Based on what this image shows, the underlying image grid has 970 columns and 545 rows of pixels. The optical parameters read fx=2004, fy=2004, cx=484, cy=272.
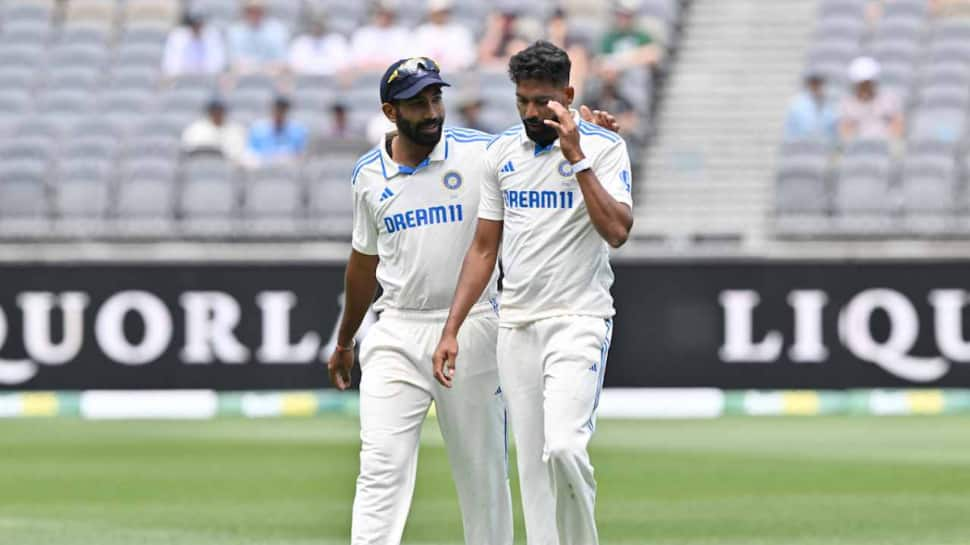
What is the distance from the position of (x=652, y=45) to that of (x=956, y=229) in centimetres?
395

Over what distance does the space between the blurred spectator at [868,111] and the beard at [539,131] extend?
10608 millimetres

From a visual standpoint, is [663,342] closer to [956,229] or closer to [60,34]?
[956,229]

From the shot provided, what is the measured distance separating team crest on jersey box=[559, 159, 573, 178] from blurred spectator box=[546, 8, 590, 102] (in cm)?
1067

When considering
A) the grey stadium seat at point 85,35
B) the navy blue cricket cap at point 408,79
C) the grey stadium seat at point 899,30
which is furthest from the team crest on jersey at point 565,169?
the grey stadium seat at point 85,35

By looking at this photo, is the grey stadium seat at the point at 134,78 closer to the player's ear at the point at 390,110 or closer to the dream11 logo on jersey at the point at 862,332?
the dream11 logo on jersey at the point at 862,332

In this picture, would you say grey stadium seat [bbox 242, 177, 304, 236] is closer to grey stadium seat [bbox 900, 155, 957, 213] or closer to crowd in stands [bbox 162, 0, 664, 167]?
crowd in stands [bbox 162, 0, 664, 167]

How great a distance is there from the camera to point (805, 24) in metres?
20.8

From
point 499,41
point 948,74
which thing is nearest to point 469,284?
point 499,41

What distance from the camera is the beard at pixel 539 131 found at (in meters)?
6.88

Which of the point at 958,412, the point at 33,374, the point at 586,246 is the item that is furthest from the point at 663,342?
the point at 586,246

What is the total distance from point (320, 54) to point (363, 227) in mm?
12469

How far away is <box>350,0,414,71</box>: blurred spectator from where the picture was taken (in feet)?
62.9

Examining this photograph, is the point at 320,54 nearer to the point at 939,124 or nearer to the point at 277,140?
the point at 277,140

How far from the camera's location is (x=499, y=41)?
18859 mm
